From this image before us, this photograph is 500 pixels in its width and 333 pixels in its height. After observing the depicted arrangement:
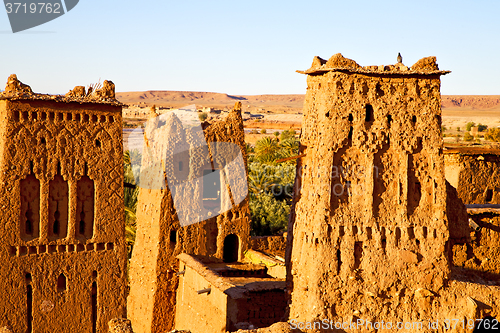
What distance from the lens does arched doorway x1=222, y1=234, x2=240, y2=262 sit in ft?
48.2

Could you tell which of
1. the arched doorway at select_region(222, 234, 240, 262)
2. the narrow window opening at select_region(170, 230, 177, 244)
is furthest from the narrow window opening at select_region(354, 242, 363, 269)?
the arched doorway at select_region(222, 234, 240, 262)

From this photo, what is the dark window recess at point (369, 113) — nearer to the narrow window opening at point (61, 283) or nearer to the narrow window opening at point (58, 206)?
the narrow window opening at point (58, 206)

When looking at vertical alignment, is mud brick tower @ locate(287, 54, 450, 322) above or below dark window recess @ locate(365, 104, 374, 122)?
below

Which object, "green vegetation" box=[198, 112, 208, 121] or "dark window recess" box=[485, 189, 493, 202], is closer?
"dark window recess" box=[485, 189, 493, 202]

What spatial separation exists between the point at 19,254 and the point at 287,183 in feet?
58.0

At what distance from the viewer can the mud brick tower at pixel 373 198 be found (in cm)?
895

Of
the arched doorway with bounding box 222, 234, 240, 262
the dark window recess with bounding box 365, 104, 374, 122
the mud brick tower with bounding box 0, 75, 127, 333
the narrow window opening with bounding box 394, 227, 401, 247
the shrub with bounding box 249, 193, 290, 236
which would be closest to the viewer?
the narrow window opening with bounding box 394, 227, 401, 247

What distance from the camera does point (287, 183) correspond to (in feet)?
88.8

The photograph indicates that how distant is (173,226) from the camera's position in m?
13.4

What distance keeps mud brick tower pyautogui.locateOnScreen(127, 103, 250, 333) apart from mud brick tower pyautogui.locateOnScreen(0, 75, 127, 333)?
7.72 ft

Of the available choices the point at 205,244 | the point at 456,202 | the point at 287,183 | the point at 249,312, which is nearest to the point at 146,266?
the point at 205,244

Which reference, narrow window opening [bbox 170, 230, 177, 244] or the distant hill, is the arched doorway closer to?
narrow window opening [bbox 170, 230, 177, 244]

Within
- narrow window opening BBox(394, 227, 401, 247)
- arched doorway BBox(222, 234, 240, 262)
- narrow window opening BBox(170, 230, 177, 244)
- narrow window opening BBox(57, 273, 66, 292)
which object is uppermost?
narrow window opening BBox(394, 227, 401, 247)

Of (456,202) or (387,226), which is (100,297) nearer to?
(387,226)
